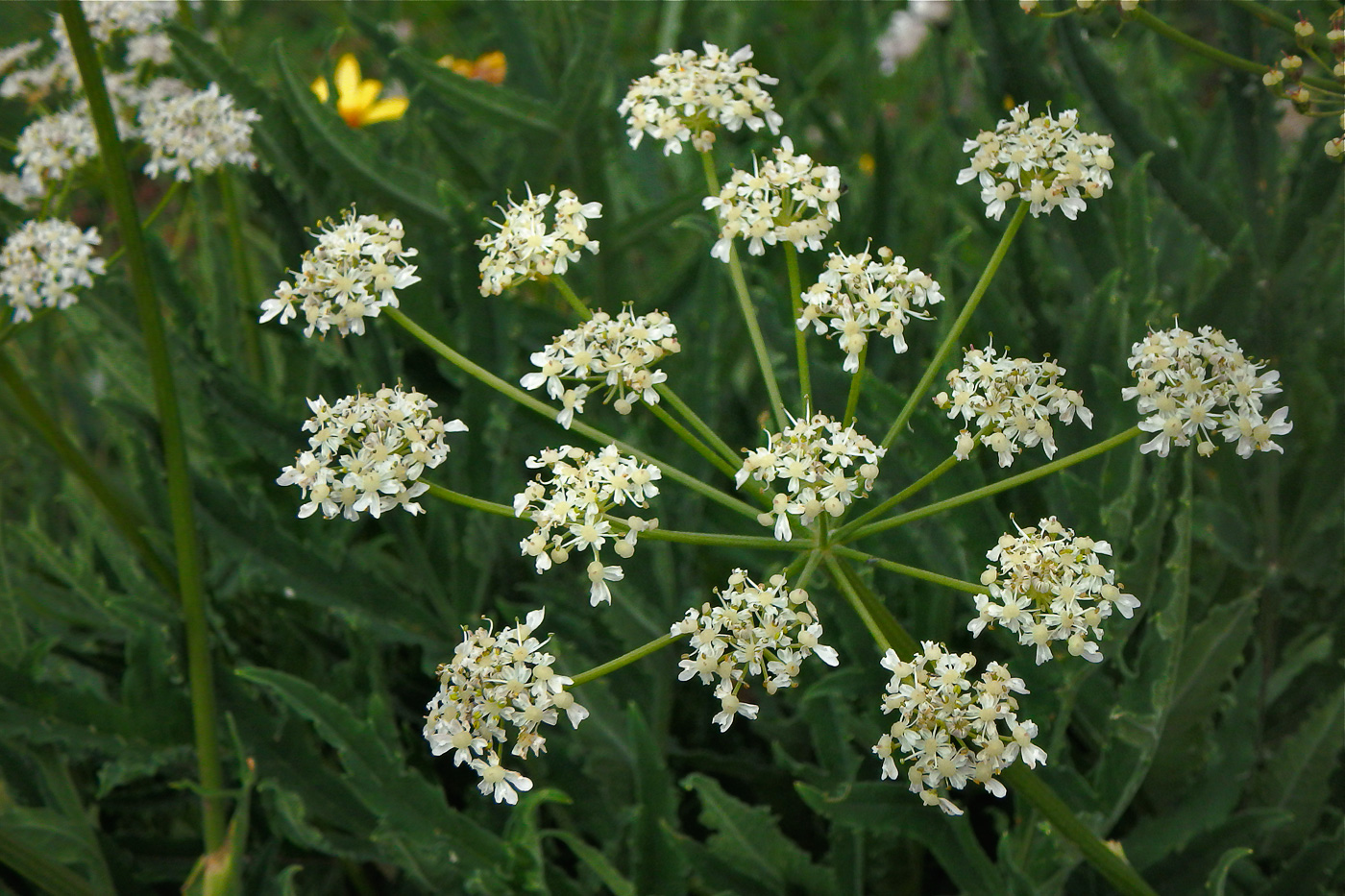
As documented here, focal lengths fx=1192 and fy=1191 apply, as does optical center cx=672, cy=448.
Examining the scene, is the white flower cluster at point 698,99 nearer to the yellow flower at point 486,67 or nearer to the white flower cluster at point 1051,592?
the white flower cluster at point 1051,592

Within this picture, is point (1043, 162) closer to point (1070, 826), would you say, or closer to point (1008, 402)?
point (1008, 402)

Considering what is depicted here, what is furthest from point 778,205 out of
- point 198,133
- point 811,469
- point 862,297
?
point 198,133

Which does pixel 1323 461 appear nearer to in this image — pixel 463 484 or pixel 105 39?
pixel 463 484

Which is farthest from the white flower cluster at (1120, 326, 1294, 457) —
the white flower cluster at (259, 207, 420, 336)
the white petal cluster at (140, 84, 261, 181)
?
the white petal cluster at (140, 84, 261, 181)

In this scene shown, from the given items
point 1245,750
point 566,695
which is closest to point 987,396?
point 566,695

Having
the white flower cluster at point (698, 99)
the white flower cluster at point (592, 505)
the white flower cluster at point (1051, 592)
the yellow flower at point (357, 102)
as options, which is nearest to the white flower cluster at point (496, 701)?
the white flower cluster at point (592, 505)
